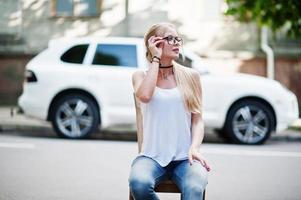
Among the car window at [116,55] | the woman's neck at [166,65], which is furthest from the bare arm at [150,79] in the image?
the car window at [116,55]

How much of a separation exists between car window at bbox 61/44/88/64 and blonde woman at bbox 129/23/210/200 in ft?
23.2

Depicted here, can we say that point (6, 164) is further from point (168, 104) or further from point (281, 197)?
point (168, 104)

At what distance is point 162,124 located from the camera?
4.11 metres

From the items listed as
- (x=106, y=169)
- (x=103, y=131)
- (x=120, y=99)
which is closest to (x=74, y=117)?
(x=120, y=99)

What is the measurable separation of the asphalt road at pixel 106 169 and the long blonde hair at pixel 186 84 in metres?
2.38

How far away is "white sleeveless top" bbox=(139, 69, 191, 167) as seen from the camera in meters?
4.09

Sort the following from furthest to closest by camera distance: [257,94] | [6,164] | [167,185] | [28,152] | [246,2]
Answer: [246,2] < [257,94] < [28,152] < [6,164] < [167,185]

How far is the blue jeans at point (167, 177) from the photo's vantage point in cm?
385

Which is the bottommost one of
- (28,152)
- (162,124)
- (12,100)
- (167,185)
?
(12,100)

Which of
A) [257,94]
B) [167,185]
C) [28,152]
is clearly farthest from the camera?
[257,94]

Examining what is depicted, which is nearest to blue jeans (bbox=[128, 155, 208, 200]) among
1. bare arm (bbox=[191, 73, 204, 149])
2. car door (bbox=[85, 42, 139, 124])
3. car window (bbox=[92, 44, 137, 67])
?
bare arm (bbox=[191, 73, 204, 149])

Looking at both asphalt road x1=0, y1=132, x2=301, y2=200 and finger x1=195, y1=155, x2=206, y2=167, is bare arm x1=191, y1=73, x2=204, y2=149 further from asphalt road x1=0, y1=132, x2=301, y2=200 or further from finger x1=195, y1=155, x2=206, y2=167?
asphalt road x1=0, y1=132, x2=301, y2=200

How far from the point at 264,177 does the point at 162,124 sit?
12.8 ft

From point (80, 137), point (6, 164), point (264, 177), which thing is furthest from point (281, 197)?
point (80, 137)
